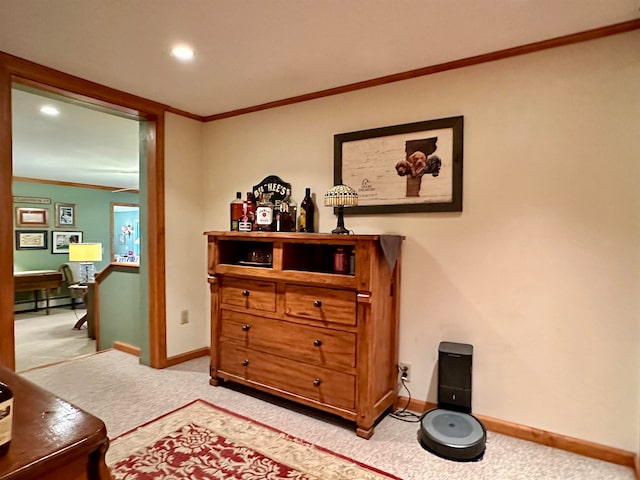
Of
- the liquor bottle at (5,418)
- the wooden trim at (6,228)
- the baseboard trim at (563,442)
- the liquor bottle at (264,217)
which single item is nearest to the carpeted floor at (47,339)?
the wooden trim at (6,228)

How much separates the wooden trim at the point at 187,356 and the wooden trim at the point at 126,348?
1.75 feet

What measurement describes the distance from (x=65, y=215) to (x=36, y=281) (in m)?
1.61

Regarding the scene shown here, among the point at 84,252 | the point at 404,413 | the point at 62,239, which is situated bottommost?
the point at 404,413

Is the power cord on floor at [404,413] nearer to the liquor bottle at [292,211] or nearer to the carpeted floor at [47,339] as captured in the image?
the liquor bottle at [292,211]

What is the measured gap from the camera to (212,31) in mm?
2045

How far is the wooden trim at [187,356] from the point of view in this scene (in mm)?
3401

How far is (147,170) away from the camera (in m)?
3.33

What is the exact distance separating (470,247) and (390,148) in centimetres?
90

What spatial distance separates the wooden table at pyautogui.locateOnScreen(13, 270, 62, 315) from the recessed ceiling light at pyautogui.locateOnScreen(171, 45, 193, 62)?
19.5 feet

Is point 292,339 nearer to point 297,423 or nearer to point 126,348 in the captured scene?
point 297,423

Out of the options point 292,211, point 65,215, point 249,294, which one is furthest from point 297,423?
point 65,215

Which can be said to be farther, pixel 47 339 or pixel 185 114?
pixel 47 339

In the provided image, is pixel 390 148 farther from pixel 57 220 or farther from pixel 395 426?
pixel 57 220

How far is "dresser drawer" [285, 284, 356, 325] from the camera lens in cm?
229
